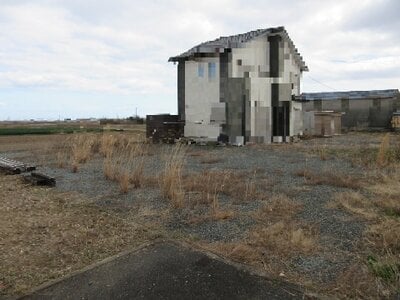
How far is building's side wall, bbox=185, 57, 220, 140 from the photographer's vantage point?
1691 cm

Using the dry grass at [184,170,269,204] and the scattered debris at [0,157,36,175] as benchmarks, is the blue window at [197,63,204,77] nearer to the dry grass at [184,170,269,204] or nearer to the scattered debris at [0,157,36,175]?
the dry grass at [184,170,269,204]

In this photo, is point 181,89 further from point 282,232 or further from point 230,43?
point 282,232

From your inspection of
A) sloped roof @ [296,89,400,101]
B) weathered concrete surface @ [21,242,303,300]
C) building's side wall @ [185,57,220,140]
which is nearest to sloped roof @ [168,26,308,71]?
building's side wall @ [185,57,220,140]

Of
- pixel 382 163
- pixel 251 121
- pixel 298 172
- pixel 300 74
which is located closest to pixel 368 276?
pixel 298 172

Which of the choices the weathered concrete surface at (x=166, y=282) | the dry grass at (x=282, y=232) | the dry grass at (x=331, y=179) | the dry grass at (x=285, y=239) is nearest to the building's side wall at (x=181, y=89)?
the dry grass at (x=331, y=179)

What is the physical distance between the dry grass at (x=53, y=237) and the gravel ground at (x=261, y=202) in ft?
1.87

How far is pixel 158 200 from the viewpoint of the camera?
20.1ft

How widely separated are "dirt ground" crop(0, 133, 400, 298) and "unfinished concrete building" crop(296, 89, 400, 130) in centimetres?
2263

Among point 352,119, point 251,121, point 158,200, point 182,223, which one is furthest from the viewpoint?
point 352,119

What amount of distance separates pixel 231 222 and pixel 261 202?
1.19 m

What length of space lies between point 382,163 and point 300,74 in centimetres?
1342

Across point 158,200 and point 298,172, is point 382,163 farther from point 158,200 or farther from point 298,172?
point 158,200

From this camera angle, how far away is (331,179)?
7527mm

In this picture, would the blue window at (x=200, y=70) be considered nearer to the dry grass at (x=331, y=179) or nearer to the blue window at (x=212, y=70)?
the blue window at (x=212, y=70)
